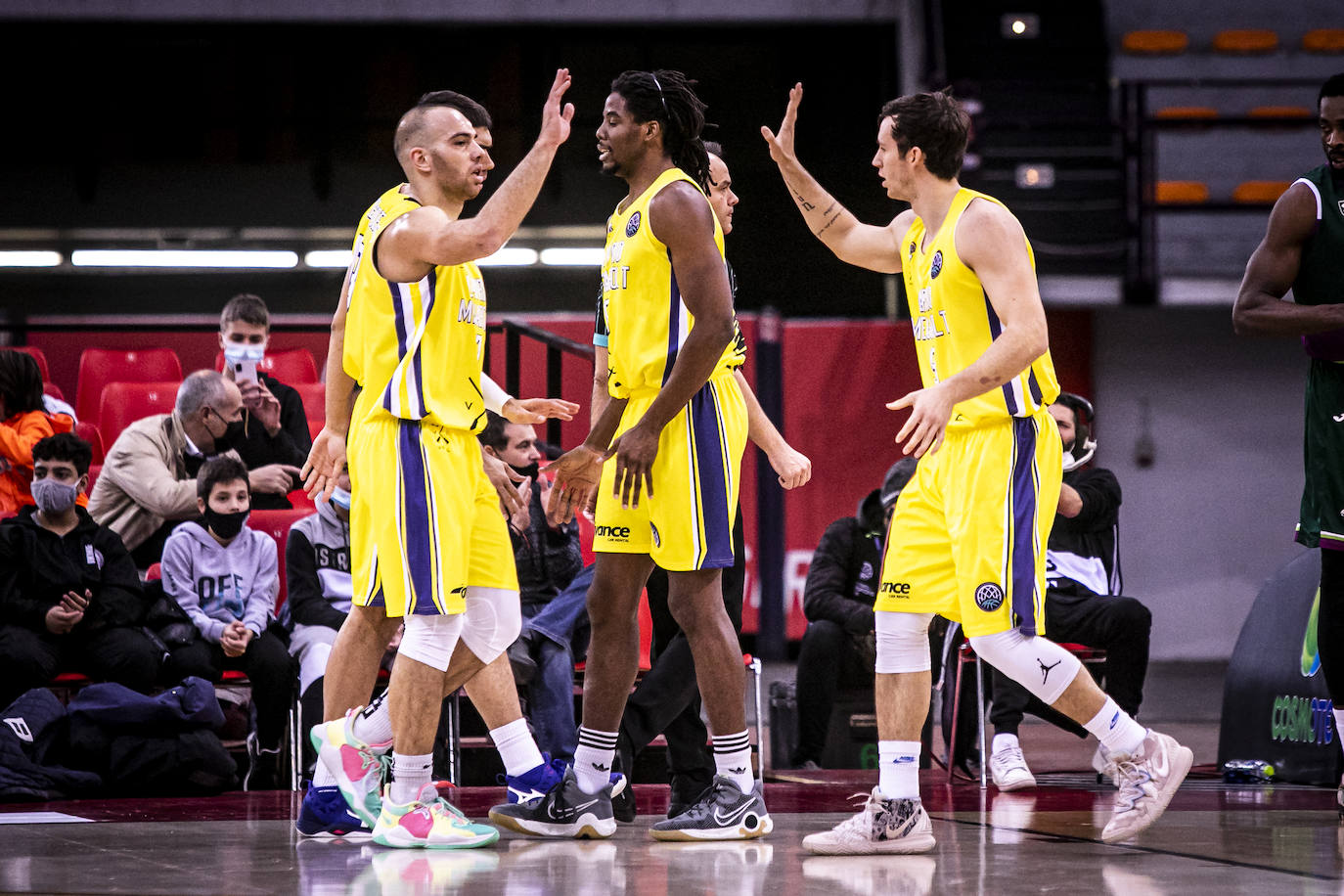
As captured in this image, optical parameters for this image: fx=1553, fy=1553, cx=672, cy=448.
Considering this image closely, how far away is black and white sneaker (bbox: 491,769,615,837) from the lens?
4273 millimetres

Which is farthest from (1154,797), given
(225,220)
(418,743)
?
(225,220)

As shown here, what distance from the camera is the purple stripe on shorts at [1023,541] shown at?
3.98m

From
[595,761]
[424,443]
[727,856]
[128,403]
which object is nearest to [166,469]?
[128,403]

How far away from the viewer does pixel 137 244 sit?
45.9ft

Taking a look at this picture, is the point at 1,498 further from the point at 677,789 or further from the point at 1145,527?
the point at 1145,527

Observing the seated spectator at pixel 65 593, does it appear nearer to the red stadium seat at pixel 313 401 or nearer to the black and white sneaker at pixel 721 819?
the red stadium seat at pixel 313 401

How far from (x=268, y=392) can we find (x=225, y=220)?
Result: 23.0 ft

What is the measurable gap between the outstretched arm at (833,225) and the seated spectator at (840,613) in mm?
2185

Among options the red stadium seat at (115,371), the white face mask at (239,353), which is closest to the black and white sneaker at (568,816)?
the white face mask at (239,353)

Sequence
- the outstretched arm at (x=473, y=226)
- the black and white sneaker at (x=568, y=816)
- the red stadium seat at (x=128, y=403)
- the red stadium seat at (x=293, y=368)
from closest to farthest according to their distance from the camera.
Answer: the outstretched arm at (x=473, y=226) → the black and white sneaker at (x=568, y=816) → the red stadium seat at (x=128, y=403) → the red stadium seat at (x=293, y=368)

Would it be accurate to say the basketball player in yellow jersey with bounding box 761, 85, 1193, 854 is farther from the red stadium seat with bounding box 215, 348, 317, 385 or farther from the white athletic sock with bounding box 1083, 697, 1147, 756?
the red stadium seat with bounding box 215, 348, 317, 385

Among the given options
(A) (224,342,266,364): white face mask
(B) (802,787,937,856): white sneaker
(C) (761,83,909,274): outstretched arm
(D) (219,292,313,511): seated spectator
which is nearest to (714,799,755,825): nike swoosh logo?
(B) (802,787,937,856): white sneaker

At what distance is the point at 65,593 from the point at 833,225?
344cm

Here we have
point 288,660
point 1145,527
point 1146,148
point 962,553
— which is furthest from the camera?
point 1145,527
